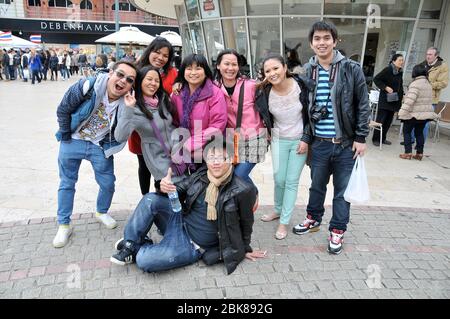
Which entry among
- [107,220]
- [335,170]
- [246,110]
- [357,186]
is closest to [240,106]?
[246,110]

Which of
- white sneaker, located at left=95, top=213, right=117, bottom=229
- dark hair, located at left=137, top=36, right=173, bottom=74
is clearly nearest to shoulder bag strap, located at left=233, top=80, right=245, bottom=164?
dark hair, located at left=137, top=36, right=173, bottom=74

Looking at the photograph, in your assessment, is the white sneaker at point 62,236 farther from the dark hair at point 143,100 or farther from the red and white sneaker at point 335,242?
the red and white sneaker at point 335,242

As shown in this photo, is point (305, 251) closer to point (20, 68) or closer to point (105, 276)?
point (105, 276)

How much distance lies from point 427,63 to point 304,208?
5.27 m

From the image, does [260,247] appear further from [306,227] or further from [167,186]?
[167,186]

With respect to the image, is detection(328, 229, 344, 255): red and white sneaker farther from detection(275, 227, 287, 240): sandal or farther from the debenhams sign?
the debenhams sign

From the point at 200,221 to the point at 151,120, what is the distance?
977mm

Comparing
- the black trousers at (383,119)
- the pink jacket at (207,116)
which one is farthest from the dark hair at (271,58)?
the black trousers at (383,119)

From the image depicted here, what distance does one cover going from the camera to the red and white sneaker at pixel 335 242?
349 cm

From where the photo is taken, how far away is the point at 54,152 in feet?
21.7

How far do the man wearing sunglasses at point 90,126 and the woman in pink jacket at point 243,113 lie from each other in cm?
82
